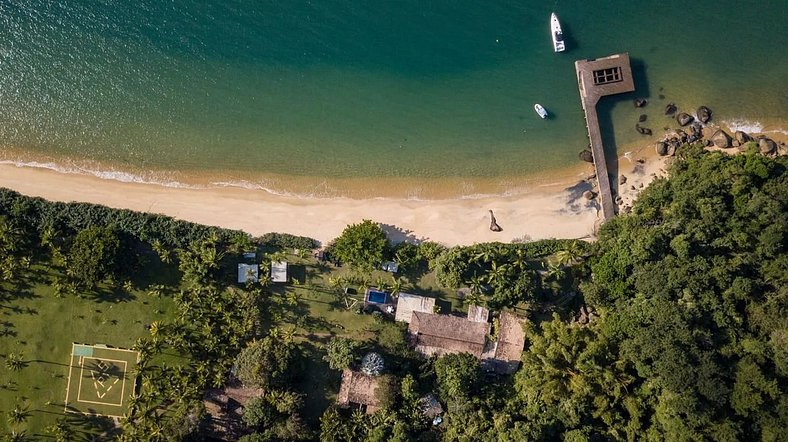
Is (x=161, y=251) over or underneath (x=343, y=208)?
Result: underneath

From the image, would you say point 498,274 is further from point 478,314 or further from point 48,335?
point 48,335

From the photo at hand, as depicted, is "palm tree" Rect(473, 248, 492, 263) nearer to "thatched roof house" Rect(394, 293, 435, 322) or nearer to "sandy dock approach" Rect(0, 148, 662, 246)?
"sandy dock approach" Rect(0, 148, 662, 246)

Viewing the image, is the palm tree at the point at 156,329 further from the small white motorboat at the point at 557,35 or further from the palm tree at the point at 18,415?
the small white motorboat at the point at 557,35

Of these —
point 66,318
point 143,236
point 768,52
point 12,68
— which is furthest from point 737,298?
point 12,68

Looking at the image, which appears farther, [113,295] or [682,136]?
[682,136]

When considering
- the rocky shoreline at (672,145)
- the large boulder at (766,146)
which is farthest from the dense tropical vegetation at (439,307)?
the large boulder at (766,146)

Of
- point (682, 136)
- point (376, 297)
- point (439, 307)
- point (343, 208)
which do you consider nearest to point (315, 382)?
point (376, 297)

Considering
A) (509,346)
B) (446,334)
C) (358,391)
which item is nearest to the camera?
(358,391)
